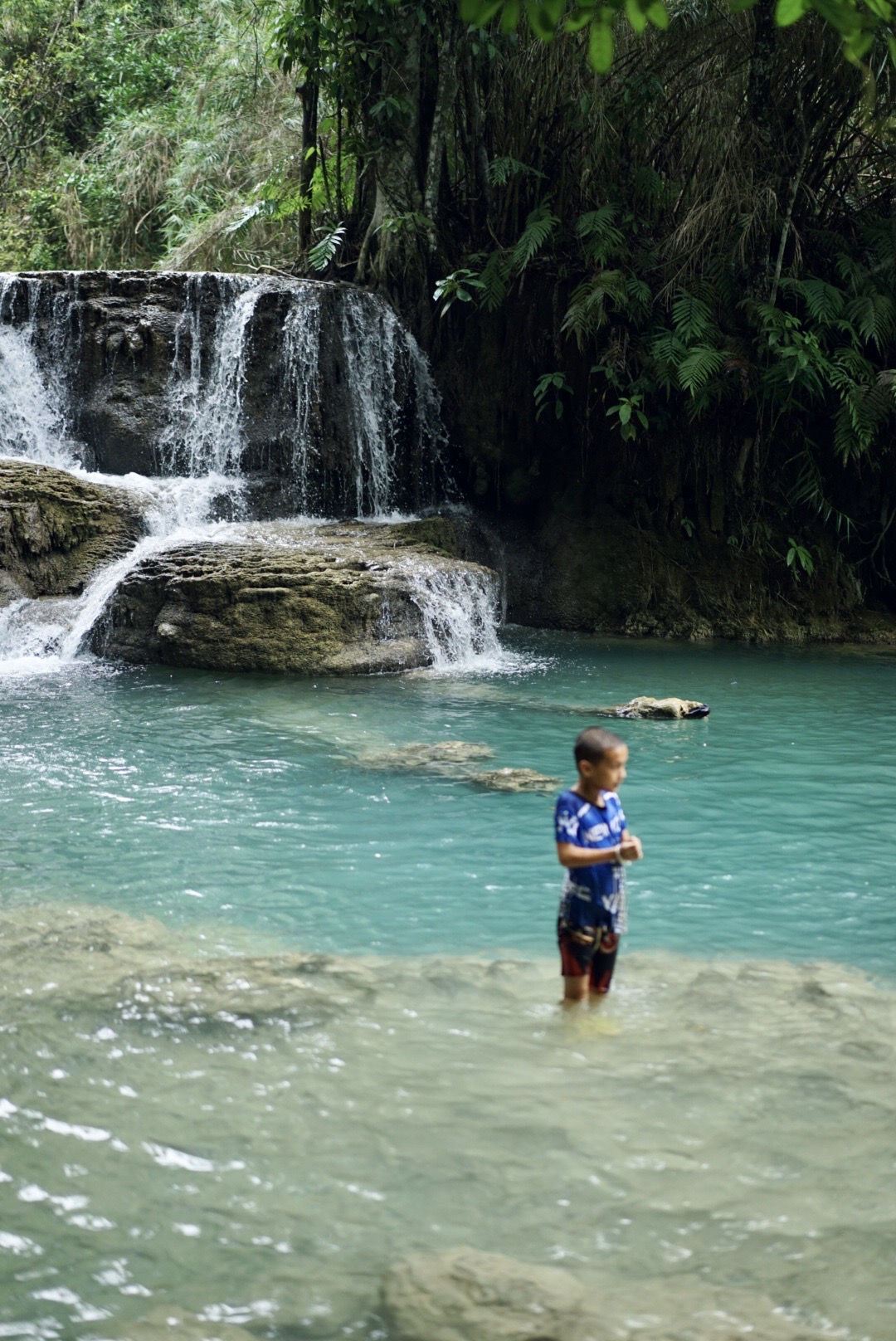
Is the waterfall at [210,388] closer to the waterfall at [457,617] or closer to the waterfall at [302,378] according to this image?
the waterfall at [302,378]

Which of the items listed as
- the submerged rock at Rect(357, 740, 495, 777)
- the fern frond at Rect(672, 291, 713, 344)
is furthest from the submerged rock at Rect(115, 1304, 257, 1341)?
the fern frond at Rect(672, 291, 713, 344)

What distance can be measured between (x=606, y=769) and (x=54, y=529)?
→ 31.6 feet

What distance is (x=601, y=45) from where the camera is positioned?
2701 millimetres

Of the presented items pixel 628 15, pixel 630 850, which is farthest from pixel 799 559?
pixel 628 15

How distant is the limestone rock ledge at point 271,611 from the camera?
1066 cm

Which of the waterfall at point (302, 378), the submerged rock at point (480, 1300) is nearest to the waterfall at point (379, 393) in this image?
the waterfall at point (302, 378)

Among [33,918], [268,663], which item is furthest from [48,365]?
[33,918]

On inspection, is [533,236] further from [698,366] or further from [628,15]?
[628,15]

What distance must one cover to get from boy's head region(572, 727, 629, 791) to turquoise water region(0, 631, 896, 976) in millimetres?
1188

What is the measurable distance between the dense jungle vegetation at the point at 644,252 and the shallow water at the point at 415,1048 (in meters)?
6.85

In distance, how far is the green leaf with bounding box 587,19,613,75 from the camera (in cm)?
270

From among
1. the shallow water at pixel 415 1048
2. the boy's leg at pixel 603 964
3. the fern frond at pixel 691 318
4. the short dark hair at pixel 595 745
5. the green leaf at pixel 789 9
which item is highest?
the fern frond at pixel 691 318

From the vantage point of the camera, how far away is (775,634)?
13570 millimetres

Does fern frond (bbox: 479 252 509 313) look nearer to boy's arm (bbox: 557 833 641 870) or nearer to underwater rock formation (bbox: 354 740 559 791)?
underwater rock formation (bbox: 354 740 559 791)
